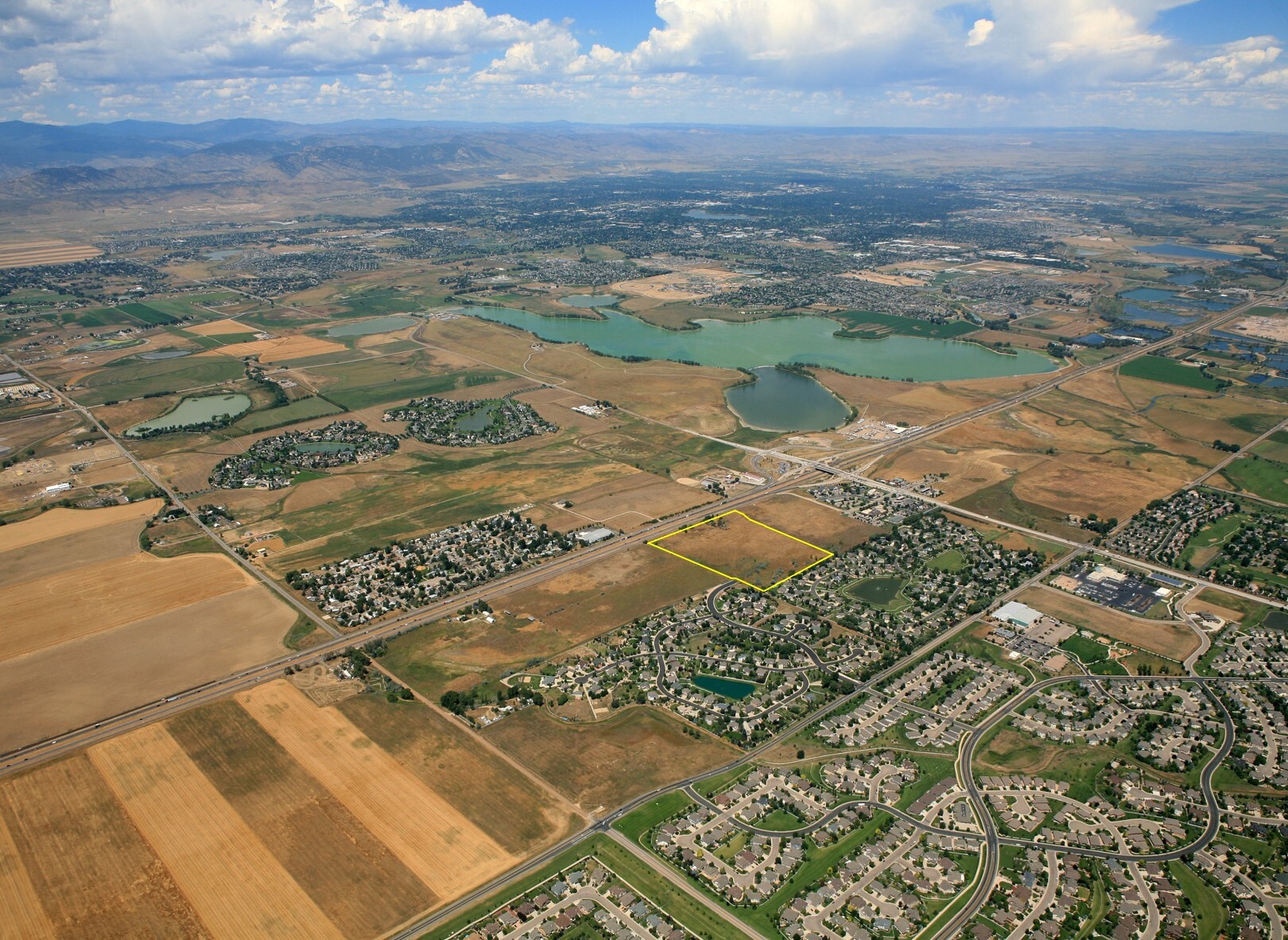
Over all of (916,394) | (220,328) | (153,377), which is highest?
(916,394)

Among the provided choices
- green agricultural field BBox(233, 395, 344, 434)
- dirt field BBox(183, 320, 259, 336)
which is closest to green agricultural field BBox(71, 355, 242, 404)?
dirt field BBox(183, 320, 259, 336)

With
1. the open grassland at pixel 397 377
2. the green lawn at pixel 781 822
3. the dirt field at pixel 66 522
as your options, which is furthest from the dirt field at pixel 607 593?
the open grassland at pixel 397 377

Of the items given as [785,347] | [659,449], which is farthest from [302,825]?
[785,347]

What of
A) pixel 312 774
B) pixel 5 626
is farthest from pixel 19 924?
pixel 5 626

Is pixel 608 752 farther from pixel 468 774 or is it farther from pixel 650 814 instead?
pixel 468 774

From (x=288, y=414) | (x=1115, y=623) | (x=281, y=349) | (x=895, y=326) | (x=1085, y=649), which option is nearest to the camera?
(x=1085, y=649)

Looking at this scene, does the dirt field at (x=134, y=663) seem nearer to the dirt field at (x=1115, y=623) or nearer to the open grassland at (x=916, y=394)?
the dirt field at (x=1115, y=623)

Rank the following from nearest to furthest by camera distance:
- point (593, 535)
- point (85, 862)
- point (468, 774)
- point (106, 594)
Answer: point (85, 862) < point (468, 774) < point (106, 594) < point (593, 535)
